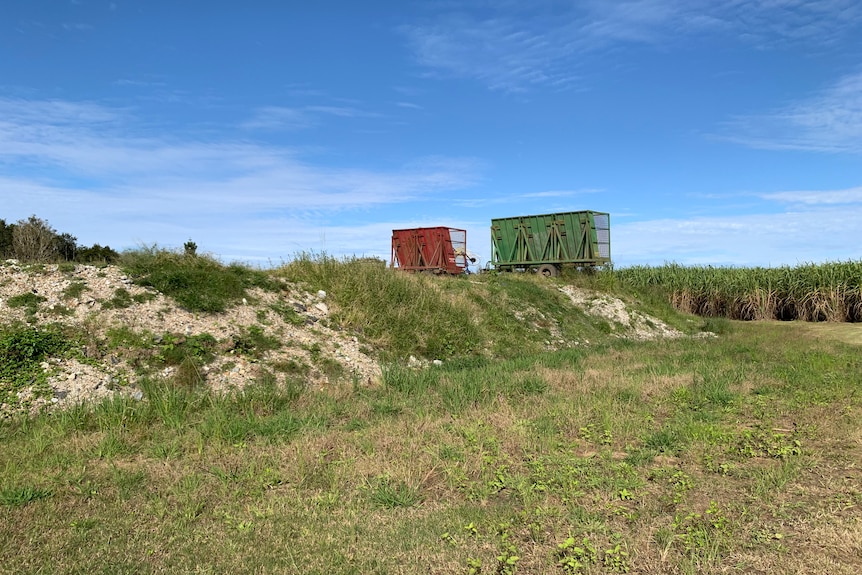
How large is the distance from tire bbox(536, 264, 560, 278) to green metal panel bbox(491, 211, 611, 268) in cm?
19

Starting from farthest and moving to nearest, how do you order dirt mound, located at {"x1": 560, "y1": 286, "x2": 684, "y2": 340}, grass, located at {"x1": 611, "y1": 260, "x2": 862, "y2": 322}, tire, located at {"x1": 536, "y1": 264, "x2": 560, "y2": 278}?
tire, located at {"x1": 536, "y1": 264, "x2": 560, "y2": 278} < grass, located at {"x1": 611, "y1": 260, "x2": 862, "y2": 322} < dirt mound, located at {"x1": 560, "y1": 286, "x2": 684, "y2": 340}

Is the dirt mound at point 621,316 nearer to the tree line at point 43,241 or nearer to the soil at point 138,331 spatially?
the soil at point 138,331

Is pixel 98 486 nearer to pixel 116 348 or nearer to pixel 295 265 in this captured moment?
pixel 116 348

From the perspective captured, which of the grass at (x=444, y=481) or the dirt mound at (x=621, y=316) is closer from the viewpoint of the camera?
the grass at (x=444, y=481)

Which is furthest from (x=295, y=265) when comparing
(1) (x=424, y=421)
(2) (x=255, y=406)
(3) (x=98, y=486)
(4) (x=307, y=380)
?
(3) (x=98, y=486)

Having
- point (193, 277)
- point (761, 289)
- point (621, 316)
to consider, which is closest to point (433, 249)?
point (621, 316)

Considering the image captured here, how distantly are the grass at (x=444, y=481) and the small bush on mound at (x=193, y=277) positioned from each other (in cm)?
311

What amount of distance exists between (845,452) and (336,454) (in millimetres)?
5149

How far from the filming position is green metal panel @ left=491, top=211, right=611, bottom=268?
943 inches

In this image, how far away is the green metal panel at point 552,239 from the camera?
78.6 ft

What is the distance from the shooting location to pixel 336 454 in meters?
5.71

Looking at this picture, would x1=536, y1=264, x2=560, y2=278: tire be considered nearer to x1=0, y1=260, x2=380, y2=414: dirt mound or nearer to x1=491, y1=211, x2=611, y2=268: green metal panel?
x1=491, y1=211, x2=611, y2=268: green metal panel

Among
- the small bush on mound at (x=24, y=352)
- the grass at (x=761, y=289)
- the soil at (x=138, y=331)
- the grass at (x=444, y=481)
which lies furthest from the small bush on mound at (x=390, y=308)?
the grass at (x=761, y=289)

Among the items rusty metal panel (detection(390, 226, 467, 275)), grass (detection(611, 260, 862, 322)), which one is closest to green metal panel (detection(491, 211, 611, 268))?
grass (detection(611, 260, 862, 322))
